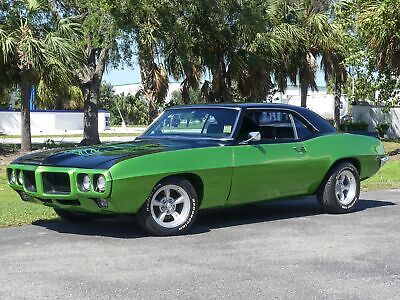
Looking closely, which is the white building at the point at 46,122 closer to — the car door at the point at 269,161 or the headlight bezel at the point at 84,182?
the car door at the point at 269,161

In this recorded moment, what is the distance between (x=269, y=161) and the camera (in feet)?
25.7

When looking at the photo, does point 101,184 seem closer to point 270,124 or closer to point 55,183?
point 55,183

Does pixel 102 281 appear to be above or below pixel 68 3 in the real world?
below

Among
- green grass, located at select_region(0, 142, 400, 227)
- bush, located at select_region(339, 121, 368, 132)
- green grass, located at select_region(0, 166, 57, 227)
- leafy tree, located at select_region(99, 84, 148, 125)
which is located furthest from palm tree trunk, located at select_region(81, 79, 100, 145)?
leafy tree, located at select_region(99, 84, 148, 125)

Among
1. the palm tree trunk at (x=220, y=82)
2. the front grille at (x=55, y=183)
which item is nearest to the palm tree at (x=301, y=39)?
the palm tree trunk at (x=220, y=82)

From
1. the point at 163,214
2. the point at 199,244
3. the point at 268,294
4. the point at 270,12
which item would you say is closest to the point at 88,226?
the point at 163,214

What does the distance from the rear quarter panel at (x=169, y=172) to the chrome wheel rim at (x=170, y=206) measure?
0.72 ft

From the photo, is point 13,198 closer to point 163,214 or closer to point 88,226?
point 88,226

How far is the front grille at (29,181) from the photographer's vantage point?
23.2ft

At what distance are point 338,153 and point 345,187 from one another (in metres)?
0.60

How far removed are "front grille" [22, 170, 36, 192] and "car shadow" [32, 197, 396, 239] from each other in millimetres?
628

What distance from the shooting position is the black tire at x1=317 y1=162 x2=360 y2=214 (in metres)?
8.66

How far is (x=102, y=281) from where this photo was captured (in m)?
5.18

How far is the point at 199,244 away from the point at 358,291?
208 centimetres
